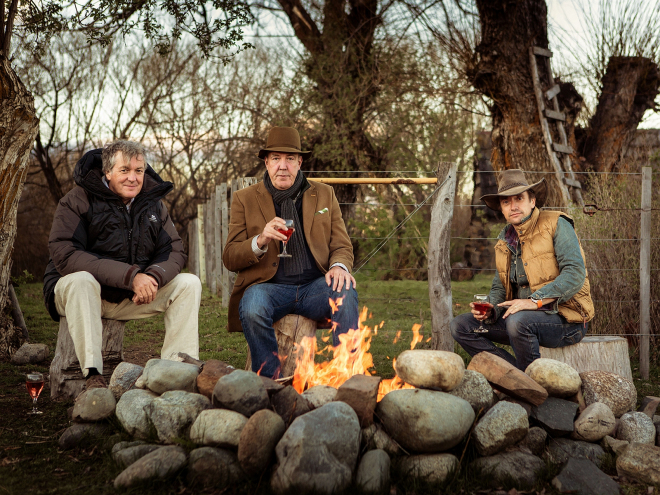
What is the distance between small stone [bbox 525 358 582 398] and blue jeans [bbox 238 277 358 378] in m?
1.06

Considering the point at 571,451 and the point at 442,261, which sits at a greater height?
the point at 442,261

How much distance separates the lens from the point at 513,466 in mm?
2656

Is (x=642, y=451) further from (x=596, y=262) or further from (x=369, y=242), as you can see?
(x=369, y=242)

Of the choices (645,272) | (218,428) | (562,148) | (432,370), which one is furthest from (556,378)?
(562,148)

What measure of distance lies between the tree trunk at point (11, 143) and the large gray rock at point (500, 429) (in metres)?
3.93

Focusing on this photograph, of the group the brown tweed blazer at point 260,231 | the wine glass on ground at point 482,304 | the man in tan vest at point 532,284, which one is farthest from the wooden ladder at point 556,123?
the brown tweed blazer at point 260,231

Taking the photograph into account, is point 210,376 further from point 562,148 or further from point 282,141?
point 562,148

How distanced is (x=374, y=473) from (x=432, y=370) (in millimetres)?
594

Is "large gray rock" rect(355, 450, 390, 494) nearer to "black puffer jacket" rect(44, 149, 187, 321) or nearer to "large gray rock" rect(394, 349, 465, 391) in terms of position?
"large gray rock" rect(394, 349, 465, 391)

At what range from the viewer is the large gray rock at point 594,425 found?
9.39ft

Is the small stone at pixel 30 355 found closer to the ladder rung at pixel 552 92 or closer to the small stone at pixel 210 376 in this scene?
the small stone at pixel 210 376

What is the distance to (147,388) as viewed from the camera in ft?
10.2

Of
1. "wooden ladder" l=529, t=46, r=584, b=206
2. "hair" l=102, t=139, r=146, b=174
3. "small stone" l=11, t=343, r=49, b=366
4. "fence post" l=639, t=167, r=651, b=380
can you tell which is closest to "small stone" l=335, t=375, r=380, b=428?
"hair" l=102, t=139, r=146, b=174

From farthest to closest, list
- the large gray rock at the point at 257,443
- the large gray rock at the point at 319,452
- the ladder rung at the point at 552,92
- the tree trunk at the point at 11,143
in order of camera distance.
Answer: the ladder rung at the point at 552,92
the tree trunk at the point at 11,143
the large gray rock at the point at 257,443
the large gray rock at the point at 319,452
